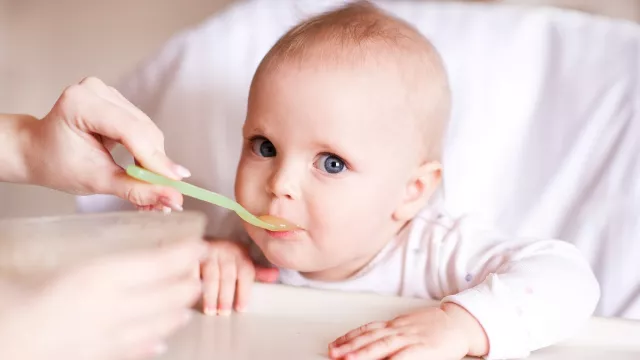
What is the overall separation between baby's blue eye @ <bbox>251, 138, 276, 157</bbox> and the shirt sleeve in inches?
7.5

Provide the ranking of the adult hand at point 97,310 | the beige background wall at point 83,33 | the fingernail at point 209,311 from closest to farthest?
the adult hand at point 97,310
the fingernail at point 209,311
the beige background wall at point 83,33

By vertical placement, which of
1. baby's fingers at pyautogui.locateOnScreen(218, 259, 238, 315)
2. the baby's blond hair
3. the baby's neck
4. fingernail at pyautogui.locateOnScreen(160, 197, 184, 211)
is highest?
the baby's blond hair

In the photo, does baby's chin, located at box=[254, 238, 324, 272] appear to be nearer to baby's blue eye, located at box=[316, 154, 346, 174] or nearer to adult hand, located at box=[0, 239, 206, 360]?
baby's blue eye, located at box=[316, 154, 346, 174]

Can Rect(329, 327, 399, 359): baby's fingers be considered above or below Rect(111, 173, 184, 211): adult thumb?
below

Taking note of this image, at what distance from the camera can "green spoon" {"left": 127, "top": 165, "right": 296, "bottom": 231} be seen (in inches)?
21.1

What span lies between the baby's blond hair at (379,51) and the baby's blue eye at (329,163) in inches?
3.4

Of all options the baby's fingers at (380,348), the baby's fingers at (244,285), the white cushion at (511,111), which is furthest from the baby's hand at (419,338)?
the white cushion at (511,111)

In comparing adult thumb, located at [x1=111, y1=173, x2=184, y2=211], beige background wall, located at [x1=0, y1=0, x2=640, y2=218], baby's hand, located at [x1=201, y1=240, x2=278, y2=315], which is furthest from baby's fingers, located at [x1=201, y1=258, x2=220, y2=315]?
beige background wall, located at [x1=0, y1=0, x2=640, y2=218]

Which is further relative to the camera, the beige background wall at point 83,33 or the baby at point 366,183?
the beige background wall at point 83,33

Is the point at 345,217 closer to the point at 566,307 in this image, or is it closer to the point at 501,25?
the point at 566,307

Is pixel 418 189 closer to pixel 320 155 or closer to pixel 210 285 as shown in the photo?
pixel 320 155

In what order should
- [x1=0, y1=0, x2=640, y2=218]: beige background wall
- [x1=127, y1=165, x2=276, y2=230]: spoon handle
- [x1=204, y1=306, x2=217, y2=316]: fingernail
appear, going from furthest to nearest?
[x1=0, y1=0, x2=640, y2=218]: beige background wall < [x1=204, y1=306, x2=217, y2=316]: fingernail < [x1=127, y1=165, x2=276, y2=230]: spoon handle

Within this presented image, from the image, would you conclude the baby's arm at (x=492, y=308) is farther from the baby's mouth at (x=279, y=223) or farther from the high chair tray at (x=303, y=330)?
the baby's mouth at (x=279, y=223)

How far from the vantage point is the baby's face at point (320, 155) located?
27.0 inches
